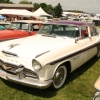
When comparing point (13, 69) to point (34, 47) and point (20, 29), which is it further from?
point (20, 29)

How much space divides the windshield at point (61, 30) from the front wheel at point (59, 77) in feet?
4.00

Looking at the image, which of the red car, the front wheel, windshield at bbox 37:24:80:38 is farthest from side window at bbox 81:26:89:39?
the red car

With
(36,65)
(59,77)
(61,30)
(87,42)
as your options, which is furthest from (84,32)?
(36,65)

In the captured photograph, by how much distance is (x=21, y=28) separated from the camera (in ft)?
25.1

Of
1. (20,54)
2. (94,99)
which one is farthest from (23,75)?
(94,99)

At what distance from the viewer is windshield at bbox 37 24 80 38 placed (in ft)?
16.6

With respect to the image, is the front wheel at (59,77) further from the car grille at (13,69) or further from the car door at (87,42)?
the car door at (87,42)

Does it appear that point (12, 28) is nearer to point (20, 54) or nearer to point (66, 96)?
point (20, 54)

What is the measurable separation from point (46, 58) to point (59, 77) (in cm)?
81

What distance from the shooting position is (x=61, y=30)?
207 inches

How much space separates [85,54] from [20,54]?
228cm

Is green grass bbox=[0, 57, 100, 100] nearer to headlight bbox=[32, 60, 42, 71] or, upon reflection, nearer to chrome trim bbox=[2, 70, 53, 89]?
chrome trim bbox=[2, 70, 53, 89]

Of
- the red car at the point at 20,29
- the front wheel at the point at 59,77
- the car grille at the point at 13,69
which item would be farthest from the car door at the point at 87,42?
the red car at the point at 20,29

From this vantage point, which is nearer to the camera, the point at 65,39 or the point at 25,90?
the point at 25,90
